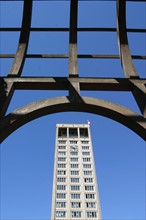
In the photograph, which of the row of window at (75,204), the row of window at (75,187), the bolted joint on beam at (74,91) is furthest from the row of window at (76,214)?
→ the bolted joint on beam at (74,91)

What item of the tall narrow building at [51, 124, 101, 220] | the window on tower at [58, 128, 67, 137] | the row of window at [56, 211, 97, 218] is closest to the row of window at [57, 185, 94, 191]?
the tall narrow building at [51, 124, 101, 220]

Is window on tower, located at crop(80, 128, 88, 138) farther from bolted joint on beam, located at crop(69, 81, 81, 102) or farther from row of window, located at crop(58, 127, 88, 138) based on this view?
bolted joint on beam, located at crop(69, 81, 81, 102)

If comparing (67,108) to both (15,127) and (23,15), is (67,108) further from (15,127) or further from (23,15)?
(23,15)

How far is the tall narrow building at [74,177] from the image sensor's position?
4709 cm

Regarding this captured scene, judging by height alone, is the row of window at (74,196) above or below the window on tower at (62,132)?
below

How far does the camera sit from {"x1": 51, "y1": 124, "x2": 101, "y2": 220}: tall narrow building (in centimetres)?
4709

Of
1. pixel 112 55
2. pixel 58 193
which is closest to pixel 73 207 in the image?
pixel 58 193

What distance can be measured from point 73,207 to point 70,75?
48.6 m

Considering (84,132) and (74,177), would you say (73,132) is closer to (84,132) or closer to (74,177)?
(84,132)

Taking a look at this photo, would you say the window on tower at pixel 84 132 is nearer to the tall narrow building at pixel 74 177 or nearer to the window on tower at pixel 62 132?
the tall narrow building at pixel 74 177

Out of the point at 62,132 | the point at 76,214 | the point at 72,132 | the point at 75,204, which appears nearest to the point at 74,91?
the point at 76,214

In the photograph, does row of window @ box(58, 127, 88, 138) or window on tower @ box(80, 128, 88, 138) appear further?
window on tower @ box(80, 128, 88, 138)

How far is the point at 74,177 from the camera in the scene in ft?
174

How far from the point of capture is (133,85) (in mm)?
3404
